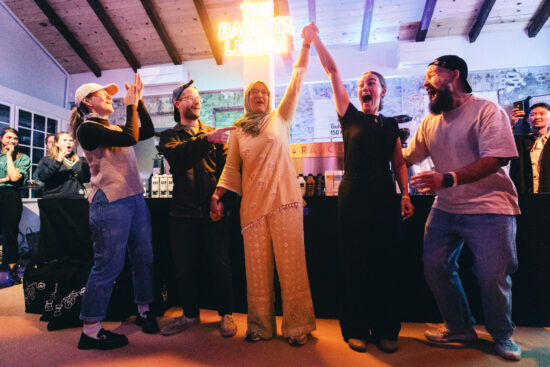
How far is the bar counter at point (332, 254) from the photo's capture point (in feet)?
7.06

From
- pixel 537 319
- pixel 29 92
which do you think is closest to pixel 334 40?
pixel 537 319

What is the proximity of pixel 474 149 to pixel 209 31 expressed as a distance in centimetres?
631

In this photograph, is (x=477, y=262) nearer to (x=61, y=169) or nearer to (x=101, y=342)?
(x=101, y=342)

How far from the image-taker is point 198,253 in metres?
2.17

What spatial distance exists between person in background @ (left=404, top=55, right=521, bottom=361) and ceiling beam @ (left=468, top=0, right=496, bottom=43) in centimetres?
573

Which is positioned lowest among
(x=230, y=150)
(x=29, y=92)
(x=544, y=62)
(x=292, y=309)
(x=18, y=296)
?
(x=18, y=296)

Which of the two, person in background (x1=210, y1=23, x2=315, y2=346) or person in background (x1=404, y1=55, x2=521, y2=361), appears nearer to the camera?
person in background (x1=404, y1=55, x2=521, y2=361)

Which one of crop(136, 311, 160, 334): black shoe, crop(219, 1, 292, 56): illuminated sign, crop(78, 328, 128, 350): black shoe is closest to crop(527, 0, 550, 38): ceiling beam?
crop(219, 1, 292, 56): illuminated sign

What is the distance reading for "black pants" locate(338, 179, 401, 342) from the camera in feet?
6.04

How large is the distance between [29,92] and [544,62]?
11.4 metres

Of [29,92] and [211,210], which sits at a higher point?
[29,92]

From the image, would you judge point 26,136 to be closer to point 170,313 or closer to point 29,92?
point 29,92

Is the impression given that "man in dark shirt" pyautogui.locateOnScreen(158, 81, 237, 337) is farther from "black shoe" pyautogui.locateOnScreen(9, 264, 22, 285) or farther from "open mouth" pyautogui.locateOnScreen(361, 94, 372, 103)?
"black shoe" pyautogui.locateOnScreen(9, 264, 22, 285)

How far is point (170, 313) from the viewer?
2580mm
